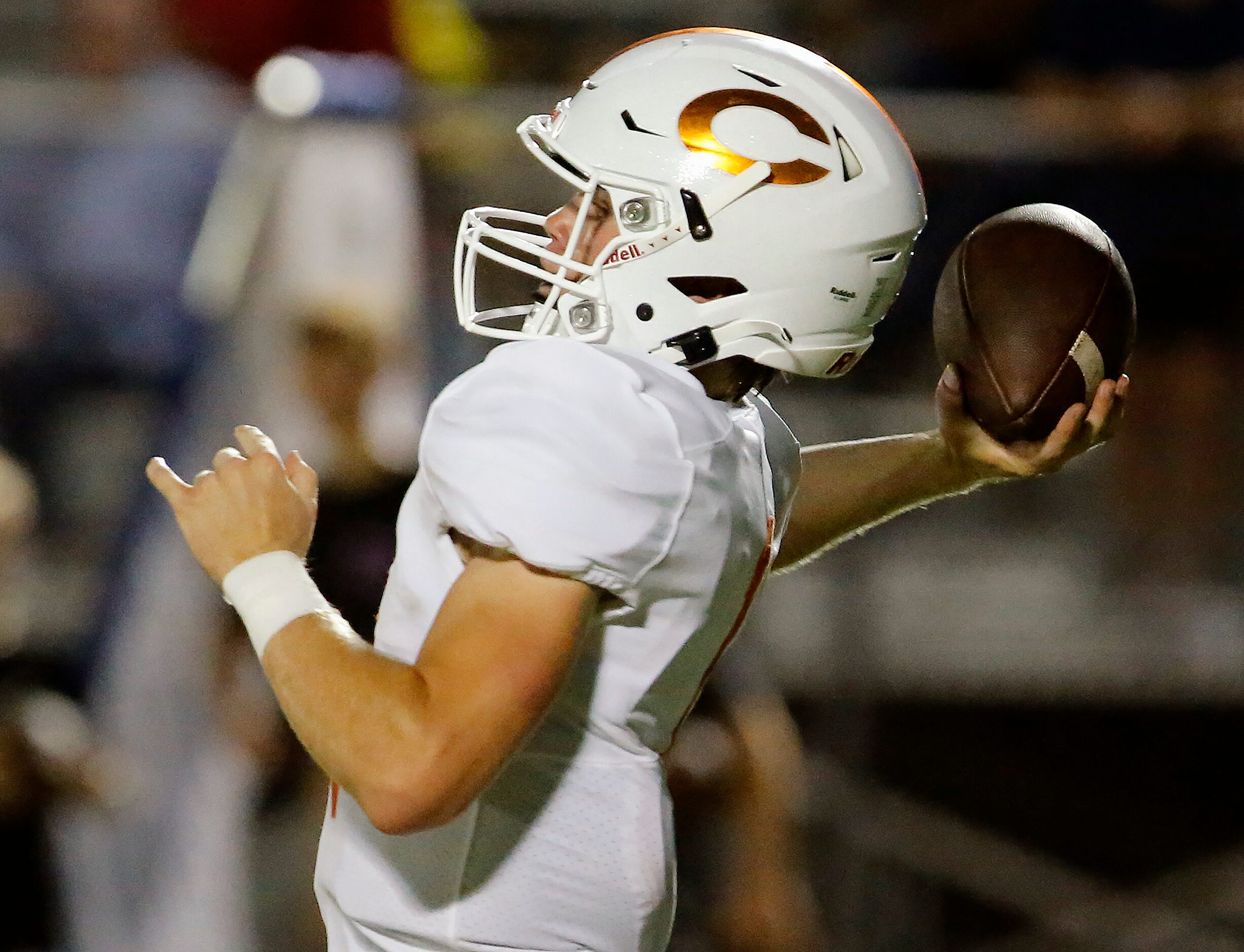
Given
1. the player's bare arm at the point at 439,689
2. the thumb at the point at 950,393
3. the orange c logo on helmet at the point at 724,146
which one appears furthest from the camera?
the thumb at the point at 950,393

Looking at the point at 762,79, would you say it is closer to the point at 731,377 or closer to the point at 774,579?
the point at 731,377

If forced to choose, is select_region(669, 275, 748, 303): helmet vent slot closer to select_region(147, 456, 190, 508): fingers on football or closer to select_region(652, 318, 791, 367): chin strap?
select_region(652, 318, 791, 367): chin strap

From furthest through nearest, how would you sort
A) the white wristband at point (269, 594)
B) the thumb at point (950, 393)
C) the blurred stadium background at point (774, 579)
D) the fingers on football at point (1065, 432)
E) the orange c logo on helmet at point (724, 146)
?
1. the blurred stadium background at point (774, 579)
2. the thumb at point (950, 393)
3. the fingers on football at point (1065, 432)
4. the orange c logo on helmet at point (724, 146)
5. the white wristband at point (269, 594)

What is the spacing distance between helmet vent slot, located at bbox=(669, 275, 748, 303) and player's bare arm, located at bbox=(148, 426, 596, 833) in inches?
13.7

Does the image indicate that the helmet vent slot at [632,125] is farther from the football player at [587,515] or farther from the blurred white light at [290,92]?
the blurred white light at [290,92]

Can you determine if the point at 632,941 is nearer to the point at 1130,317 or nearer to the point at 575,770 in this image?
the point at 575,770

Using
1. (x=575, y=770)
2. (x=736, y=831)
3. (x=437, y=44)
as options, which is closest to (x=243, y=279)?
(x=437, y=44)

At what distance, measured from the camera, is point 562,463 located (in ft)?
4.21

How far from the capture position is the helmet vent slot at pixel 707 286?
149 centimetres

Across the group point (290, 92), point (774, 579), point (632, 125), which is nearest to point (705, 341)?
point (632, 125)

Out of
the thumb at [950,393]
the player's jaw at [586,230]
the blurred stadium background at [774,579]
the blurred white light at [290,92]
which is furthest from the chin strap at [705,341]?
the blurred white light at [290,92]

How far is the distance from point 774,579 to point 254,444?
2.75 m

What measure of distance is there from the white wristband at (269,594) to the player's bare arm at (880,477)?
0.67 m

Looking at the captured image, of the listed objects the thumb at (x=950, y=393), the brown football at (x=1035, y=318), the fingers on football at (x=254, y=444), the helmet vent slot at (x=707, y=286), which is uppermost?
the helmet vent slot at (x=707, y=286)
